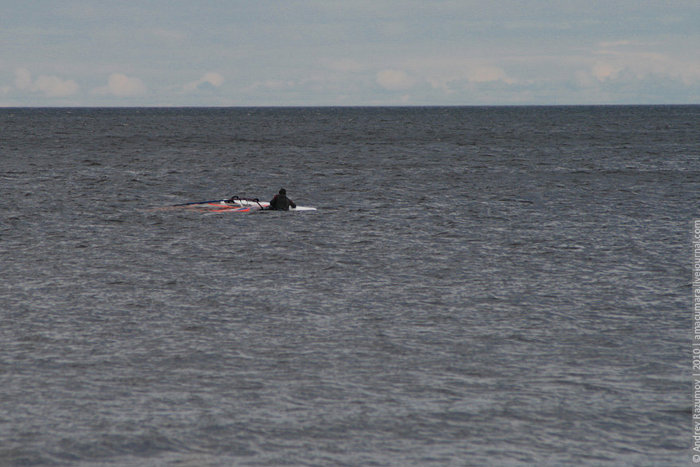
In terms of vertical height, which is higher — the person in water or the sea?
the person in water

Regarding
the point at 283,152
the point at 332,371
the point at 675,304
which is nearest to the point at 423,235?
the point at 675,304

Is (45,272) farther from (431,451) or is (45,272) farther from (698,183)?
(698,183)

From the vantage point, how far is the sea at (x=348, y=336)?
12.8m

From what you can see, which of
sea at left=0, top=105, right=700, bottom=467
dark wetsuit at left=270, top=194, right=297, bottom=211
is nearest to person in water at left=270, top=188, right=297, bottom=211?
dark wetsuit at left=270, top=194, right=297, bottom=211

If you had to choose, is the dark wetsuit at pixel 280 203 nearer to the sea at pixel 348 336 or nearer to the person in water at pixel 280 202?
the person in water at pixel 280 202

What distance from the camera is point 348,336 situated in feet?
60.4

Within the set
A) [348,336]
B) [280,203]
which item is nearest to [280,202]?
[280,203]

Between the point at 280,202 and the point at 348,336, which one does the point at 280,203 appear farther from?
the point at 348,336

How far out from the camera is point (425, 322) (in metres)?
19.6

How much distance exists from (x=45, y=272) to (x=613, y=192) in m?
36.4

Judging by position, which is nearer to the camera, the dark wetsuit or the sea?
the sea

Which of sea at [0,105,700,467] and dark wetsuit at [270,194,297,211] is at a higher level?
dark wetsuit at [270,194,297,211]

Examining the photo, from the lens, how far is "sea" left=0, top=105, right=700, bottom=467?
12820 millimetres

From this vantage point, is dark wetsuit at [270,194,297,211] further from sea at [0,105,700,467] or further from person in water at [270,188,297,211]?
sea at [0,105,700,467]
